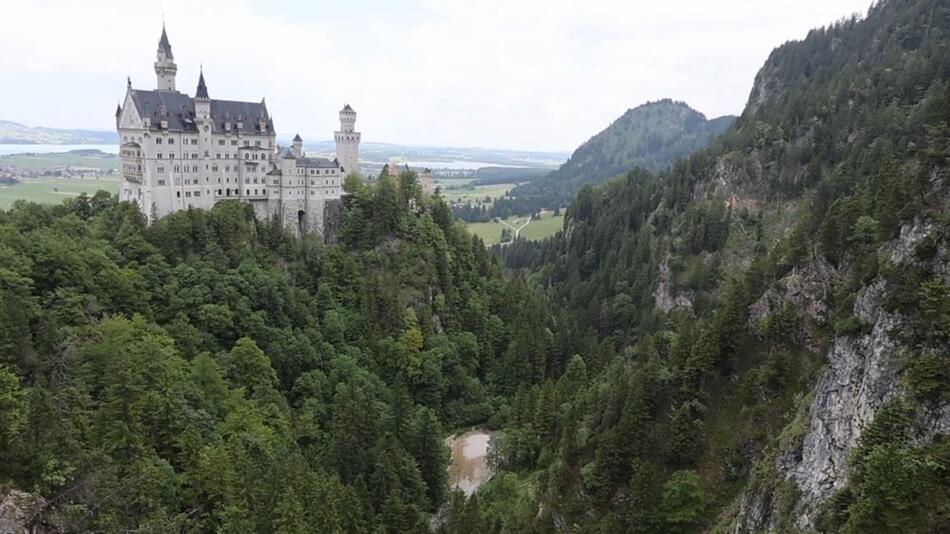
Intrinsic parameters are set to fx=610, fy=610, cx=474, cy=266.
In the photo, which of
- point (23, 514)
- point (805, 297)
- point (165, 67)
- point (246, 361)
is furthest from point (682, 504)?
point (165, 67)

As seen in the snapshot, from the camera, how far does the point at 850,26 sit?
195000mm

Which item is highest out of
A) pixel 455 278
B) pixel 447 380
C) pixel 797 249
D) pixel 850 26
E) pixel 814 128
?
pixel 850 26

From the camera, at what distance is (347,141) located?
4515 inches

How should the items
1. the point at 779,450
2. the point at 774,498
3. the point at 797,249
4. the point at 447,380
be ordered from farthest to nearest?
the point at 447,380
the point at 797,249
the point at 779,450
the point at 774,498

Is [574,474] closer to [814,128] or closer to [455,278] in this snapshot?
[455,278]

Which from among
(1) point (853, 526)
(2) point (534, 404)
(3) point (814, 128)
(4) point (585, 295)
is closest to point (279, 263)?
(2) point (534, 404)

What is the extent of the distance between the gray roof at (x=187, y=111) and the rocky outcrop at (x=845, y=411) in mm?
88040

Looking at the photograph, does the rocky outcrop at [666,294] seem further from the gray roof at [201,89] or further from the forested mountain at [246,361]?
the gray roof at [201,89]

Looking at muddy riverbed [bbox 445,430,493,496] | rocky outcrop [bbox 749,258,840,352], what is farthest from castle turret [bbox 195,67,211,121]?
rocky outcrop [bbox 749,258,840,352]

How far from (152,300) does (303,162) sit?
34113mm

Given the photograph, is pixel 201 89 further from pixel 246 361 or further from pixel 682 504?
pixel 682 504

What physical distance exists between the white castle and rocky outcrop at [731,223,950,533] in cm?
8050

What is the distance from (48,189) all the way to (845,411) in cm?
18446

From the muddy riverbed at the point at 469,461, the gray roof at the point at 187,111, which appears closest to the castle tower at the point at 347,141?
the gray roof at the point at 187,111
